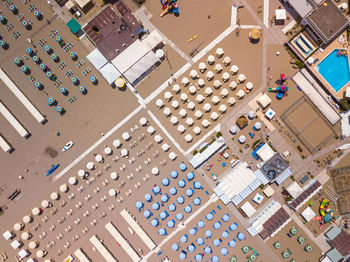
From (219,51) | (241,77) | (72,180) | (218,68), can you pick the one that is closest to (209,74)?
(218,68)

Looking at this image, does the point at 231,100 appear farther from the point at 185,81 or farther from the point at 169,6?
the point at 169,6

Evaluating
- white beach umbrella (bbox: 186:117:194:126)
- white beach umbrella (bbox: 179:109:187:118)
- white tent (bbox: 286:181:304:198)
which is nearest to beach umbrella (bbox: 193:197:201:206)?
white beach umbrella (bbox: 186:117:194:126)

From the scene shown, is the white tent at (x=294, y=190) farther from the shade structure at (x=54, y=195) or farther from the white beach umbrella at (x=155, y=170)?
the shade structure at (x=54, y=195)

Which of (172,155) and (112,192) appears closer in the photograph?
(112,192)

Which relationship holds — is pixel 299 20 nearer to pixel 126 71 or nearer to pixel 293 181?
pixel 293 181

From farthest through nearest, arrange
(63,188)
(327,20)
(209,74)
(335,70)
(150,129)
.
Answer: (335,70), (209,74), (150,129), (63,188), (327,20)

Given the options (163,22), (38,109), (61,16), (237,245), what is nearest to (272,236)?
(237,245)
